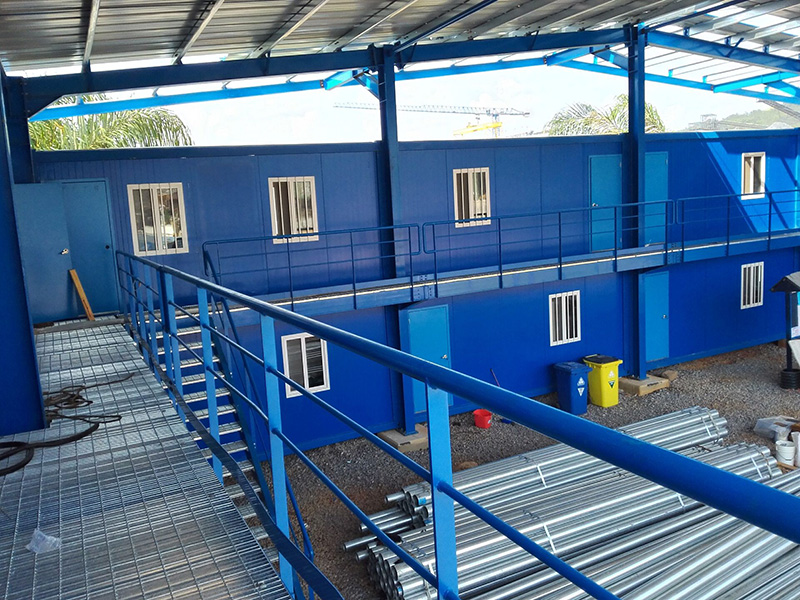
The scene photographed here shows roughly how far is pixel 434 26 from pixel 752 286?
11.1 metres

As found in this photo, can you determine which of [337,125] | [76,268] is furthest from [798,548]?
[337,125]

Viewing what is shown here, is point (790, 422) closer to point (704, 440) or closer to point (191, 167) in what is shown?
point (704, 440)

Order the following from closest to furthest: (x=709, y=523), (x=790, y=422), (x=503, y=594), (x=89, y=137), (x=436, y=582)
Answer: (x=436, y=582), (x=503, y=594), (x=709, y=523), (x=790, y=422), (x=89, y=137)

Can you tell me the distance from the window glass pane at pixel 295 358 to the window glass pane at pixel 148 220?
2.84 m

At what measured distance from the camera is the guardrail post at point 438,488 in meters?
1.59

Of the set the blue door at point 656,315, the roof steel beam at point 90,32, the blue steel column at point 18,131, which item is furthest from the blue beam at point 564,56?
the blue steel column at point 18,131

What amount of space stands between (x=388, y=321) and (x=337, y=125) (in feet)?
325

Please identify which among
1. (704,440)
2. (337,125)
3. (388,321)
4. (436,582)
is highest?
(337,125)

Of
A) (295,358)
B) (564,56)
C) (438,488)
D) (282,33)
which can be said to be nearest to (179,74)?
(282,33)

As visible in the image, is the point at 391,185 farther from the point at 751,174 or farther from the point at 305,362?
the point at 751,174

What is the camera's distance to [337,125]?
10744 centimetres

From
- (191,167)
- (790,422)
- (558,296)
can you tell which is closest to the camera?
(191,167)

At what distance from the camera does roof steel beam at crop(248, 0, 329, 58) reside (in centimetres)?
907

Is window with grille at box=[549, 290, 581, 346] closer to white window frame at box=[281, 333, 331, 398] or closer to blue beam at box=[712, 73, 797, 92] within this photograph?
white window frame at box=[281, 333, 331, 398]
